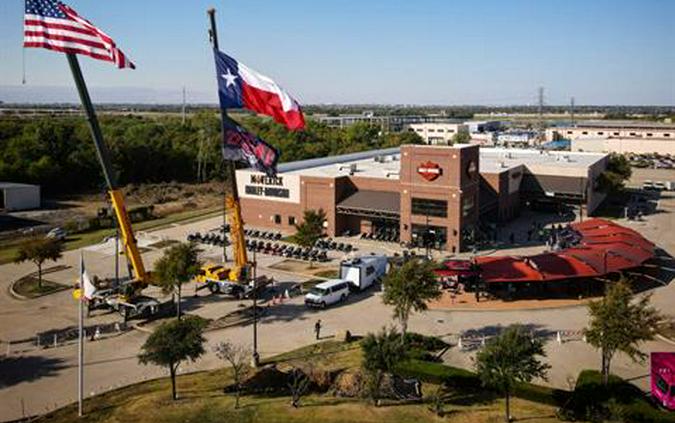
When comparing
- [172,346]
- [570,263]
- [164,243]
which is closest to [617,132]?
[570,263]

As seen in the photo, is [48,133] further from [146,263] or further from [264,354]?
[264,354]

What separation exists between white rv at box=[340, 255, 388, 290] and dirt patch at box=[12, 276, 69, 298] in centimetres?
2023

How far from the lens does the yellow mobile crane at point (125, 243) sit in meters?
34.1

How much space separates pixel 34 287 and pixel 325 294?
70.8ft

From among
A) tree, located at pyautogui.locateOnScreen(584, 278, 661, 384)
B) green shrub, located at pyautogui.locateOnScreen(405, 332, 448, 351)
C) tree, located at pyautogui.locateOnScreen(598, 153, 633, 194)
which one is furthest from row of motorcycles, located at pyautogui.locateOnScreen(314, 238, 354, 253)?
tree, located at pyautogui.locateOnScreen(598, 153, 633, 194)

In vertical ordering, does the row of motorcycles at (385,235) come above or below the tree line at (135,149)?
below

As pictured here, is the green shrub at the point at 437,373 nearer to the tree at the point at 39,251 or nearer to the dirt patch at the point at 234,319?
the dirt patch at the point at 234,319

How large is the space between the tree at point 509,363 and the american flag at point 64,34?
21.2 metres

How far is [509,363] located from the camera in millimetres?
21969

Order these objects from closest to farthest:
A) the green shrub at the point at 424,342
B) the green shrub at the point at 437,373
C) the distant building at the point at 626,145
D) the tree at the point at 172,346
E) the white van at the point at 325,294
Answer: the tree at the point at 172,346, the green shrub at the point at 437,373, the green shrub at the point at 424,342, the white van at the point at 325,294, the distant building at the point at 626,145

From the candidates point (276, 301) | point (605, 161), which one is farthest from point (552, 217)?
point (276, 301)

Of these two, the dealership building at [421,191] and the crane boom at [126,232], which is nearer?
the crane boom at [126,232]

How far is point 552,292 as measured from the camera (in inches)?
1560

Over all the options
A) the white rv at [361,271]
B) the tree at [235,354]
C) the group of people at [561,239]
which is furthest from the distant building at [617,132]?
the tree at [235,354]
